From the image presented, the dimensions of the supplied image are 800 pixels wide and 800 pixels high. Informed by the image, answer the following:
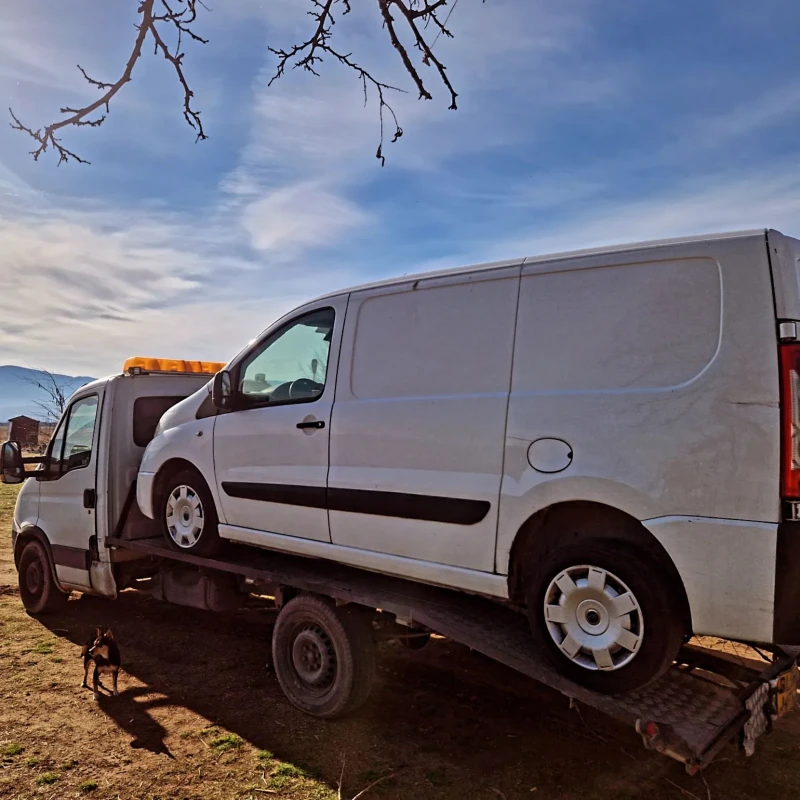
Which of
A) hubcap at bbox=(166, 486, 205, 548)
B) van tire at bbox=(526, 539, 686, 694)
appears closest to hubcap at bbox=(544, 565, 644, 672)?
van tire at bbox=(526, 539, 686, 694)

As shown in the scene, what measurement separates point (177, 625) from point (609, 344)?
16.3 ft

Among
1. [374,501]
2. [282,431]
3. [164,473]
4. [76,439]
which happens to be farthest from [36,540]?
[374,501]

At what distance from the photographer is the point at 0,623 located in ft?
21.5

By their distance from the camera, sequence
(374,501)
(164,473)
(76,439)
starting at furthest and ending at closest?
(76,439)
(164,473)
(374,501)

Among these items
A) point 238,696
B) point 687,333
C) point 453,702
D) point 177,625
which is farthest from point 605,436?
point 177,625

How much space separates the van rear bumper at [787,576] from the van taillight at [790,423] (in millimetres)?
134

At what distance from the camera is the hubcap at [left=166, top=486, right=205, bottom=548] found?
507 centimetres

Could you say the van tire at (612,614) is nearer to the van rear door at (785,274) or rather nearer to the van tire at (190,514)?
the van rear door at (785,274)

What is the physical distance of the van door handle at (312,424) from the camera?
412 cm

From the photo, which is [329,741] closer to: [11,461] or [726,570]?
[726,570]

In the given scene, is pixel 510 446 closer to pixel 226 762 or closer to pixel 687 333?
pixel 687 333

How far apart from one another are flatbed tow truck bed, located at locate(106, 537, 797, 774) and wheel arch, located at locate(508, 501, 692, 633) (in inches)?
13.1

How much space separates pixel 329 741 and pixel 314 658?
505 millimetres

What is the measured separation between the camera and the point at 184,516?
5.20m
